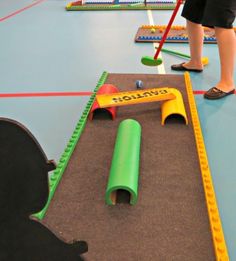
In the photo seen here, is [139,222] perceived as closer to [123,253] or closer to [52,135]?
[123,253]

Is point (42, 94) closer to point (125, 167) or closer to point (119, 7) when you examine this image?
point (125, 167)

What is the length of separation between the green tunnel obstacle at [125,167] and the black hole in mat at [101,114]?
0.27 m

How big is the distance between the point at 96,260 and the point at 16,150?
1.66 feet

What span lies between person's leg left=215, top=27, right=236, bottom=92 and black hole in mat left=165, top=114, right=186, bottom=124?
1.61ft

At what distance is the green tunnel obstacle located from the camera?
105 cm

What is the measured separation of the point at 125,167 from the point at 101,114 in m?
0.61

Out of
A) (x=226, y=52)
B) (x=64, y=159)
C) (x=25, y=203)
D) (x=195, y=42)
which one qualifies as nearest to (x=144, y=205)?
(x=64, y=159)

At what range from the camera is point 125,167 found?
3.68ft

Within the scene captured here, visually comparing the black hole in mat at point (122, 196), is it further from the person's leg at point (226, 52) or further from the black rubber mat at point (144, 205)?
the person's leg at point (226, 52)

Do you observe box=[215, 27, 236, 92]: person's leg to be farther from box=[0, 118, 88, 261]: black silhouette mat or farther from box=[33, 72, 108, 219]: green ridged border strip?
box=[0, 118, 88, 261]: black silhouette mat

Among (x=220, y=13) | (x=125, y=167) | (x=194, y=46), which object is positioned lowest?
(x=125, y=167)

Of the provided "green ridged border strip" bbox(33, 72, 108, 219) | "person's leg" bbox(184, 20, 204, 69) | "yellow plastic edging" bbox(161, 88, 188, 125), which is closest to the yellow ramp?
"yellow plastic edging" bbox(161, 88, 188, 125)

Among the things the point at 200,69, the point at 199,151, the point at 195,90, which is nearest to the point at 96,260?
the point at 199,151

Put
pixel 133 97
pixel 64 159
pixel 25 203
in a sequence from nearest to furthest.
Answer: pixel 25 203 < pixel 64 159 < pixel 133 97
